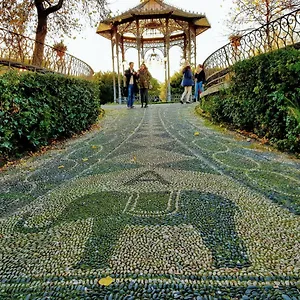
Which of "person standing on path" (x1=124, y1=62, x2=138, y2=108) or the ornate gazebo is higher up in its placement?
the ornate gazebo

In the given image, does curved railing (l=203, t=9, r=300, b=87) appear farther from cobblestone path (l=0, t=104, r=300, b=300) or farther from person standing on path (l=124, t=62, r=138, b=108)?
person standing on path (l=124, t=62, r=138, b=108)

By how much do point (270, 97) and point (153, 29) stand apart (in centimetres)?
1534

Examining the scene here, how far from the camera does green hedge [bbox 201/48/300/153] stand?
3.89 meters

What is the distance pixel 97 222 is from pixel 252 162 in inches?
90.1

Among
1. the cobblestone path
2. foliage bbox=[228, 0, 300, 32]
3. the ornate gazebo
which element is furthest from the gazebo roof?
the cobblestone path

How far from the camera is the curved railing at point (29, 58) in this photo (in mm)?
6476

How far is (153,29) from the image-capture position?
59.8 ft

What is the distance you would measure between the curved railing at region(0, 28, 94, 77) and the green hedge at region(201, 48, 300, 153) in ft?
15.0

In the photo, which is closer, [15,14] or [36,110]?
[36,110]

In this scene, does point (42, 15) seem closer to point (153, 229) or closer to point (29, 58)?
point (29, 58)

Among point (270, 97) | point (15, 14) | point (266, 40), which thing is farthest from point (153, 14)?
point (270, 97)

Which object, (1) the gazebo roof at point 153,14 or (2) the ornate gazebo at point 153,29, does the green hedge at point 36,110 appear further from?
(1) the gazebo roof at point 153,14

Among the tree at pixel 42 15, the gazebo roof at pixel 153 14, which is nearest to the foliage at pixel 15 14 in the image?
the tree at pixel 42 15

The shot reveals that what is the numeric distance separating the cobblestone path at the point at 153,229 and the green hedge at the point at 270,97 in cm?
51
